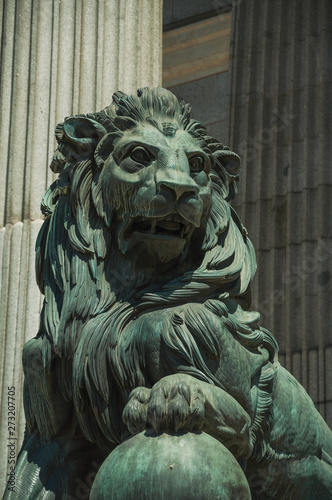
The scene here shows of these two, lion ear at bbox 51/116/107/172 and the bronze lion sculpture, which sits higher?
lion ear at bbox 51/116/107/172

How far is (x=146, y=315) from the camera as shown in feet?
13.3

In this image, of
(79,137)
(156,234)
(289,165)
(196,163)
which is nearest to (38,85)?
(79,137)

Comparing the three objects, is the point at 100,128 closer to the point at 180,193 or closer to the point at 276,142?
the point at 180,193

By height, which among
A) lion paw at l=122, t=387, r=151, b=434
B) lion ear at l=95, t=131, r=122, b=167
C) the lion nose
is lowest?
lion paw at l=122, t=387, r=151, b=434

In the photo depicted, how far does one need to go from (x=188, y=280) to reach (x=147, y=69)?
7.95 ft

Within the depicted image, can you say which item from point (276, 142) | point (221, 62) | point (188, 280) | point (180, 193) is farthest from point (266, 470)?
point (221, 62)

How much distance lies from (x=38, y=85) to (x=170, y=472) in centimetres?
299

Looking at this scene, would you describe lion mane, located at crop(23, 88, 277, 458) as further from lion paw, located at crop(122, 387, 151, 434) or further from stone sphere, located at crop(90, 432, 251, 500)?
stone sphere, located at crop(90, 432, 251, 500)

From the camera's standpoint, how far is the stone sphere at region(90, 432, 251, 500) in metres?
3.69

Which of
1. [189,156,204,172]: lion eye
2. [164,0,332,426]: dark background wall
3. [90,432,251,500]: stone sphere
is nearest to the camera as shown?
[90,432,251,500]: stone sphere

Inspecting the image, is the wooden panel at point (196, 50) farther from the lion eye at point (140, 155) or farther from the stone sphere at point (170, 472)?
the stone sphere at point (170, 472)

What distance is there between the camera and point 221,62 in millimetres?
12586

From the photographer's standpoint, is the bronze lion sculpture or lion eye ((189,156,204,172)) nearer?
the bronze lion sculpture

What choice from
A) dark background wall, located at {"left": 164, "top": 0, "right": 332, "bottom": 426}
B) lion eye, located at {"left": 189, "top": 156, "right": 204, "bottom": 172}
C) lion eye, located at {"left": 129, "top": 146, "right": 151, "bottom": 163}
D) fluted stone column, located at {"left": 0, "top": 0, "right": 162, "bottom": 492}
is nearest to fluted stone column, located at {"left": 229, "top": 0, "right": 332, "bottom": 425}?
dark background wall, located at {"left": 164, "top": 0, "right": 332, "bottom": 426}
